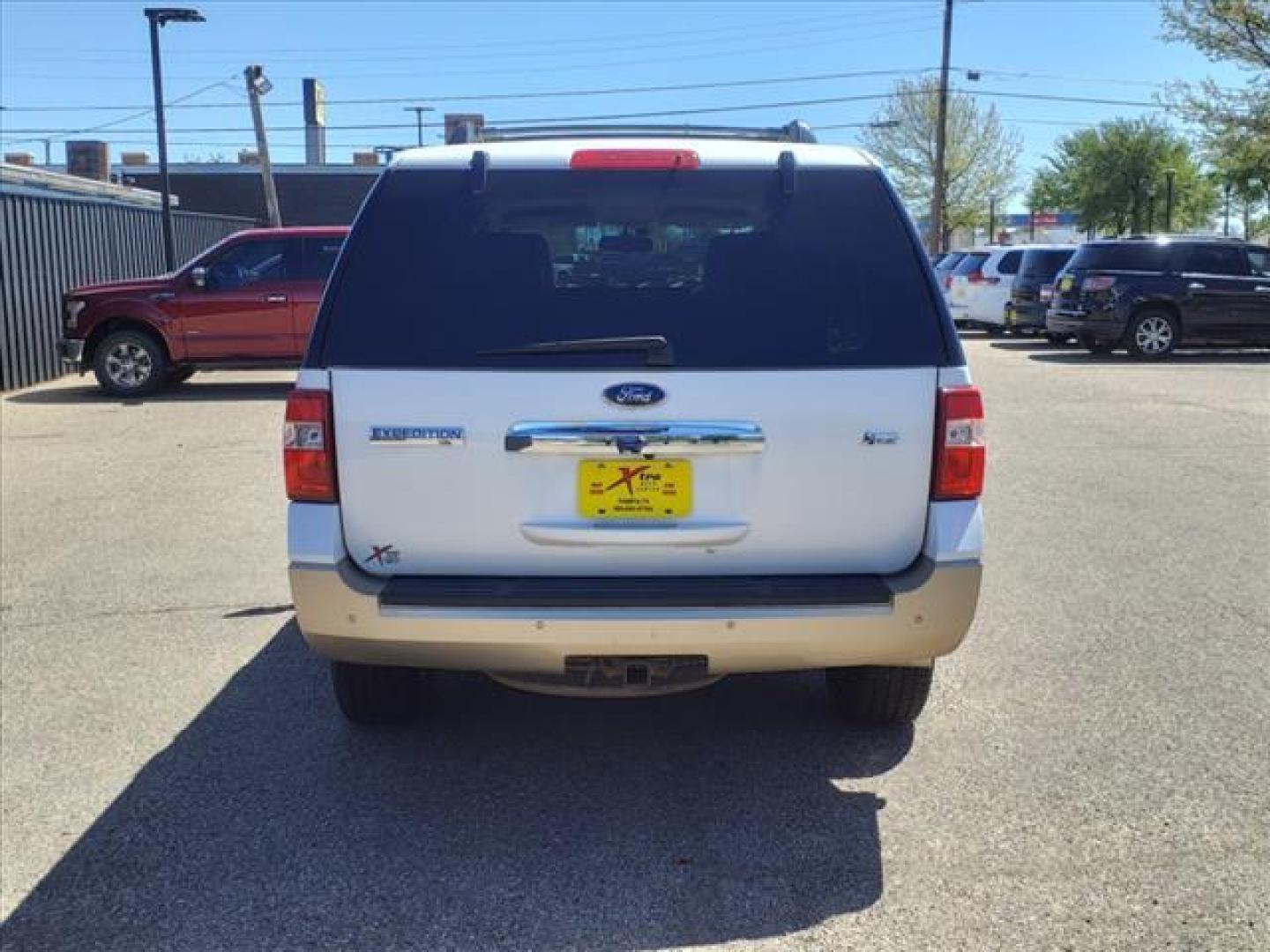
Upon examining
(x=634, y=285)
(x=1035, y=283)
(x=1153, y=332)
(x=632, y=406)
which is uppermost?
(x=634, y=285)

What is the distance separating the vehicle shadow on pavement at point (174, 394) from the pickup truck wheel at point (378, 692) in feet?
36.1

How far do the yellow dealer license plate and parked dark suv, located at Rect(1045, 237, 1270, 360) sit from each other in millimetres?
16936

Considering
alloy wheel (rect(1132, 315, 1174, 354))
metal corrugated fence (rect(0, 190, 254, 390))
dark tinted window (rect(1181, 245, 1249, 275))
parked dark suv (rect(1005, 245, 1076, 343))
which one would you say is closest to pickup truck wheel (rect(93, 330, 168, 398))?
metal corrugated fence (rect(0, 190, 254, 390))

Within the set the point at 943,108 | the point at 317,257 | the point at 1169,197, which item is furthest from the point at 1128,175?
the point at 317,257

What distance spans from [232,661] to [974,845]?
329cm

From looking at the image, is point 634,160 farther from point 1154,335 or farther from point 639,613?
point 1154,335

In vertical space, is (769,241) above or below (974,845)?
above

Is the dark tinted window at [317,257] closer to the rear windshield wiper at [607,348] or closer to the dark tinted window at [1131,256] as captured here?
the dark tinted window at [1131,256]

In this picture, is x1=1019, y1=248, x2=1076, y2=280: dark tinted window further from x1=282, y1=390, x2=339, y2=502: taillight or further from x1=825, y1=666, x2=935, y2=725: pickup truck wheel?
x1=282, y1=390, x2=339, y2=502: taillight

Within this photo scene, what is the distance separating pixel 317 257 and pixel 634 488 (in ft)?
42.3

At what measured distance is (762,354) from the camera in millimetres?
3711

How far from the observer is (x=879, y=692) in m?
4.52

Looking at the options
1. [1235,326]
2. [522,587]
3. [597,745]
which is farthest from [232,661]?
[1235,326]

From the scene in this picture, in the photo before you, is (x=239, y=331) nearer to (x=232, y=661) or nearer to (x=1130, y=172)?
(x=232, y=661)
